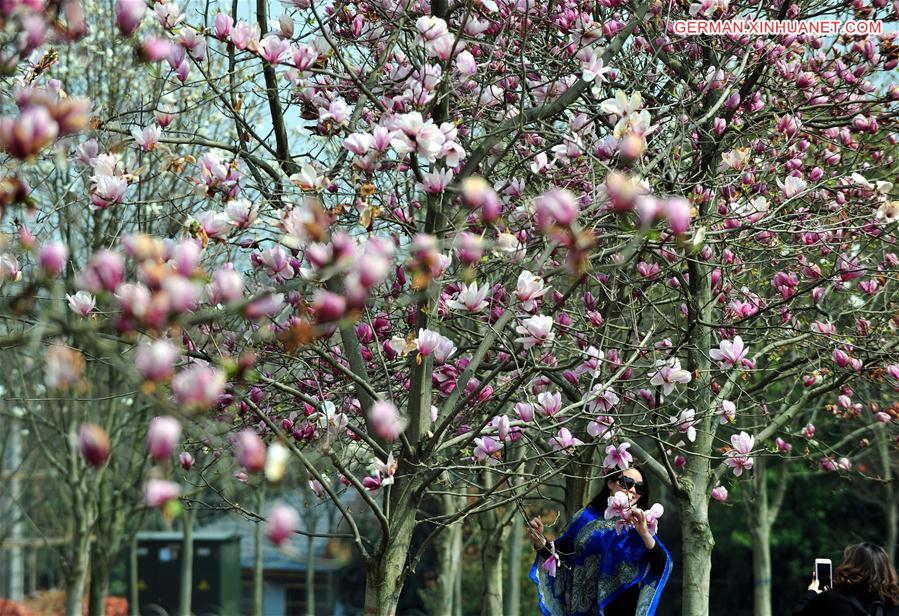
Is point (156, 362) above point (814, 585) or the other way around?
above

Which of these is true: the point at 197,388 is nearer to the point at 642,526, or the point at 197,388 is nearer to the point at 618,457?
the point at 618,457

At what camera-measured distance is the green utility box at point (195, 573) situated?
75.7 feet

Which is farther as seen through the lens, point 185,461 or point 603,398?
point 185,461

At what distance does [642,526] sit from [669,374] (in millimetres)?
822

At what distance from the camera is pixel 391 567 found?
4.71 meters

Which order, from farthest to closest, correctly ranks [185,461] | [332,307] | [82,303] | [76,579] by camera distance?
1. [76,579]
2. [185,461]
3. [82,303]
4. [332,307]

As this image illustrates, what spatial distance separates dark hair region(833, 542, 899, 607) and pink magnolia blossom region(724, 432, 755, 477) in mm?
846

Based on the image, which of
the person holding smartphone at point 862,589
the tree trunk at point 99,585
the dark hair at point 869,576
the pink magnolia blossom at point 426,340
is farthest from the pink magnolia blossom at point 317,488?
the tree trunk at point 99,585

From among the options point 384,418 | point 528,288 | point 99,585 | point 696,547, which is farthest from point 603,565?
point 99,585

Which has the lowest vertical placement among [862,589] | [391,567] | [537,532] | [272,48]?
[862,589]

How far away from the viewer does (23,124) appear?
8.07 feet

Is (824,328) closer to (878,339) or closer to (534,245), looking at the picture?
(878,339)

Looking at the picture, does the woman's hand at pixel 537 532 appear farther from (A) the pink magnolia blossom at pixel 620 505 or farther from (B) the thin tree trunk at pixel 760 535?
(B) the thin tree trunk at pixel 760 535

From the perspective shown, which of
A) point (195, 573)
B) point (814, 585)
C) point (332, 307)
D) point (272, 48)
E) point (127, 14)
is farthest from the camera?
point (195, 573)
